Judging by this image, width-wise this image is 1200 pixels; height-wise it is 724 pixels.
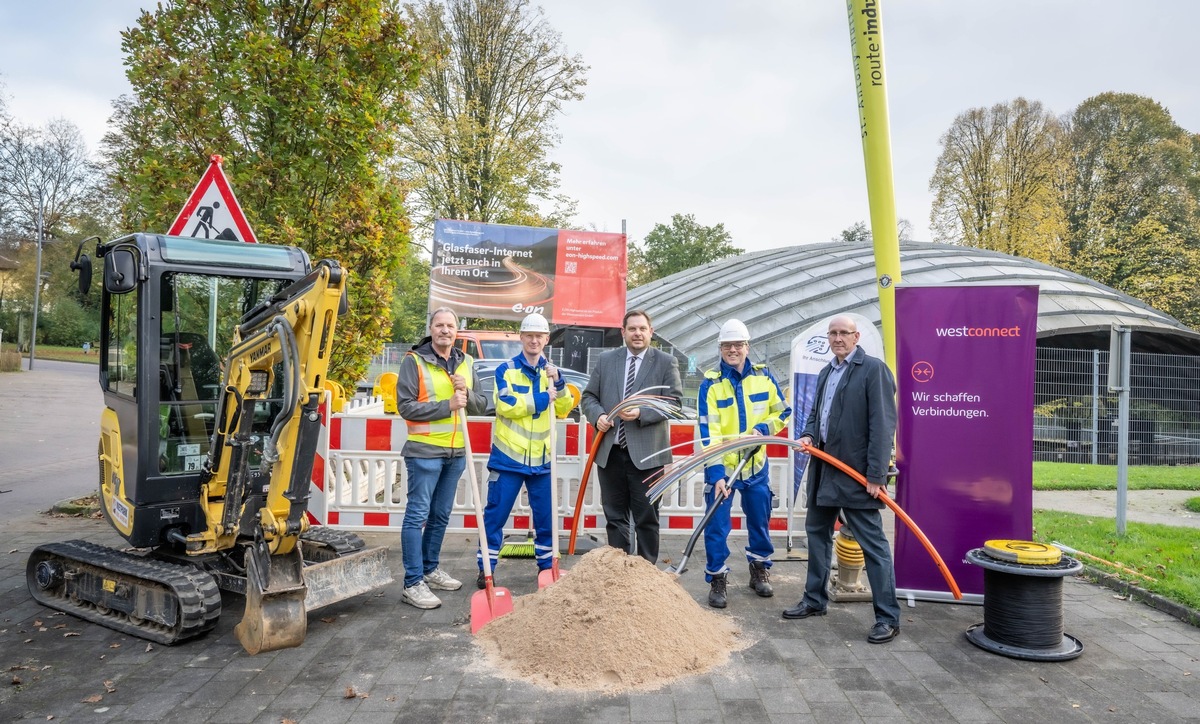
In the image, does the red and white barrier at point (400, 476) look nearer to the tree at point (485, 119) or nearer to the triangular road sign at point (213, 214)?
the triangular road sign at point (213, 214)

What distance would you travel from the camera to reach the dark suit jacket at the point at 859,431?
191 inches

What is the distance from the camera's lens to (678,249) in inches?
2068

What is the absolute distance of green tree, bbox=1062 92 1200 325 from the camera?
29.5 m

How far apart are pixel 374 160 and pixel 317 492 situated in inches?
136

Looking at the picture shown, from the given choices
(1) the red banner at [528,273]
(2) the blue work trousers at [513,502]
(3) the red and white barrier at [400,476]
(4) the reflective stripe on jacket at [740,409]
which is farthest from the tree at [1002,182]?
(2) the blue work trousers at [513,502]

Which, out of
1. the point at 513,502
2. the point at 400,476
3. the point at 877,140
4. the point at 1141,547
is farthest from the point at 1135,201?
the point at 513,502

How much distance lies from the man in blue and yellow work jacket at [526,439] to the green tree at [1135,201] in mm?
31978

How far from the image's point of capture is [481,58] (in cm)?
2594

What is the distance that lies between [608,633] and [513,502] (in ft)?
5.17

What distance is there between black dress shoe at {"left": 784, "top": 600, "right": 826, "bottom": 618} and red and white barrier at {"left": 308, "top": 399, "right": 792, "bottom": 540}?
205cm

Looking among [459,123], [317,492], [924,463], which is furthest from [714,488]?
[459,123]

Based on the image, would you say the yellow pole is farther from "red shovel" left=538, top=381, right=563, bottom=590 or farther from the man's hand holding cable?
"red shovel" left=538, top=381, right=563, bottom=590

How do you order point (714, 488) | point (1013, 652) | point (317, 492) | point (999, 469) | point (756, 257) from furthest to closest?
point (756, 257) < point (317, 492) < point (714, 488) < point (999, 469) < point (1013, 652)

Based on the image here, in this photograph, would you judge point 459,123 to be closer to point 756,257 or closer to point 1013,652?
point 756,257
